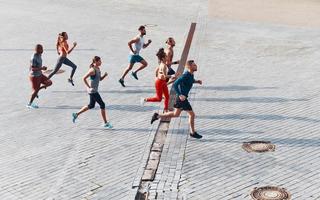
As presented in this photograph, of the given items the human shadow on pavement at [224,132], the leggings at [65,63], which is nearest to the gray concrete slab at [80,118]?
the leggings at [65,63]

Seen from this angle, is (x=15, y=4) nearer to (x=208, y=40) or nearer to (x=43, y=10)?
(x=43, y=10)

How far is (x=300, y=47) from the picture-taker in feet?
72.7

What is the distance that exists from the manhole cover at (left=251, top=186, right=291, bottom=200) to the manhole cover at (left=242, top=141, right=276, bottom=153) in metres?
1.86

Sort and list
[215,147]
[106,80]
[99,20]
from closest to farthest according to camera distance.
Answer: [215,147] → [106,80] → [99,20]

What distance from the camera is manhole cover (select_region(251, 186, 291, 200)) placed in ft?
35.0

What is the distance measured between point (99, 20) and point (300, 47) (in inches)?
416

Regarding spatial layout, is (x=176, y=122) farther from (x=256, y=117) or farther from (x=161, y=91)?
(x=256, y=117)

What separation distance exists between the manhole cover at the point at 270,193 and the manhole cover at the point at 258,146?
73.2 inches

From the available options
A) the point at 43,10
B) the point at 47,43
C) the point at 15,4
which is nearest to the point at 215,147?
the point at 47,43

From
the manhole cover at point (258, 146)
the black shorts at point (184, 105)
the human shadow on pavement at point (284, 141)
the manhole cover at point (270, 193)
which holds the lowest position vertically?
the manhole cover at point (270, 193)

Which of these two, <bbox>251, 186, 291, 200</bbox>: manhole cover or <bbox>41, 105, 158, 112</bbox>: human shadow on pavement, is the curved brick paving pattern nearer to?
<bbox>251, 186, 291, 200</bbox>: manhole cover

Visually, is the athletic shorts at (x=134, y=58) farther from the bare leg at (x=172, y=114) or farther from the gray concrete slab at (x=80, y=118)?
the bare leg at (x=172, y=114)

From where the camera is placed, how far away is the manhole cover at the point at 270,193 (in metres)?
10.7

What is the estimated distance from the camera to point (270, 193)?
1084cm
